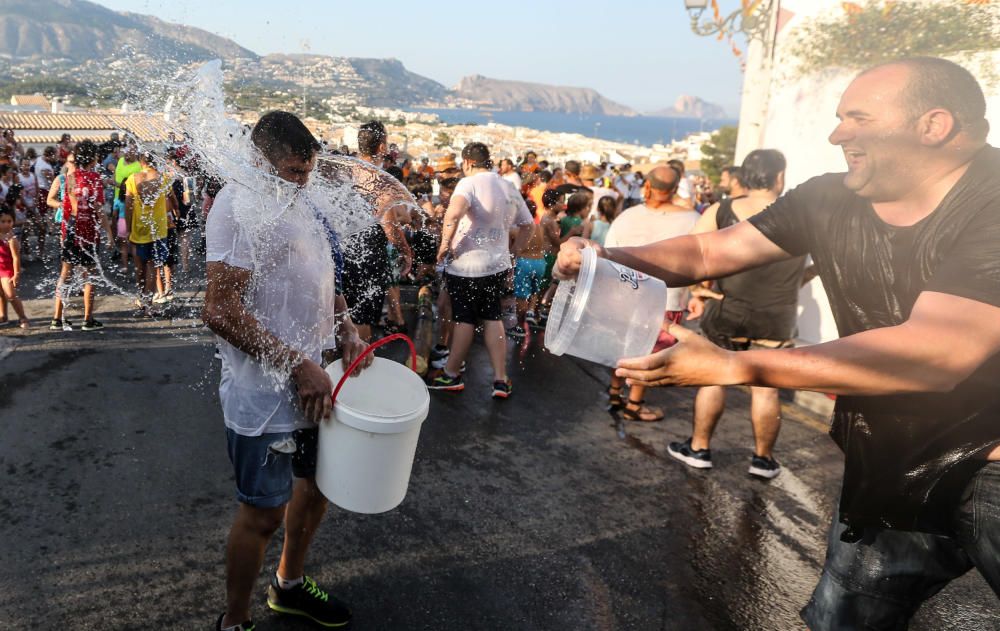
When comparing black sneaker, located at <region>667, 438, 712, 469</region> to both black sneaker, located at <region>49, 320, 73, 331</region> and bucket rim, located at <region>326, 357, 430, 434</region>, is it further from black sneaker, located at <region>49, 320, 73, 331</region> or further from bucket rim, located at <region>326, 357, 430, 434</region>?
black sneaker, located at <region>49, 320, 73, 331</region>

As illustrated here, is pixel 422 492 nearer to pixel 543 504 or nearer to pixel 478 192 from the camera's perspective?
pixel 543 504

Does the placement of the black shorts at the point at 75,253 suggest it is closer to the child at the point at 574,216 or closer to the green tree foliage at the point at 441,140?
the child at the point at 574,216

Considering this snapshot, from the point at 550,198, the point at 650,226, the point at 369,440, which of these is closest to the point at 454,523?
the point at 369,440

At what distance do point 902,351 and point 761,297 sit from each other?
285 cm

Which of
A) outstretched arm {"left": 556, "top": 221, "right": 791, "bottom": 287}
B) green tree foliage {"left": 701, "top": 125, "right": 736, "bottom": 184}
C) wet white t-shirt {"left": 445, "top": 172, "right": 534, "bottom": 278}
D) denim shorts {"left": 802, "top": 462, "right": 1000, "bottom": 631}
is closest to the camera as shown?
denim shorts {"left": 802, "top": 462, "right": 1000, "bottom": 631}

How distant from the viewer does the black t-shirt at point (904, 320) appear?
1.66 metres

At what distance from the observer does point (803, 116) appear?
6.73m

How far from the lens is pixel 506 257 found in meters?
5.12

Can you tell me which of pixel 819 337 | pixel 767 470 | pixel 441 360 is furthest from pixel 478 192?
pixel 819 337

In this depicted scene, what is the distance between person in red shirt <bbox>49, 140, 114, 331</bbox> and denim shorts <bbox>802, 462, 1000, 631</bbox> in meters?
6.34

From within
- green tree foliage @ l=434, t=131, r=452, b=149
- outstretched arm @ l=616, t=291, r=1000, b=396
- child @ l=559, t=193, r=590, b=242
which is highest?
outstretched arm @ l=616, t=291, r=1000, b=396

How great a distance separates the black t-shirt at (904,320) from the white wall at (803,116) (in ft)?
16.2

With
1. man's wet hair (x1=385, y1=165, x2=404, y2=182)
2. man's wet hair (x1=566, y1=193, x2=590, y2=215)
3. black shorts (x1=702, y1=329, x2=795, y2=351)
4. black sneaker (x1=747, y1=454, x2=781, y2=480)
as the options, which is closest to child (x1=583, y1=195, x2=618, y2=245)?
man's wet hair (x1=566, y1=193, x2=590, y2=215)

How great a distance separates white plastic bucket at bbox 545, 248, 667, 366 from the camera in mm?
2031
